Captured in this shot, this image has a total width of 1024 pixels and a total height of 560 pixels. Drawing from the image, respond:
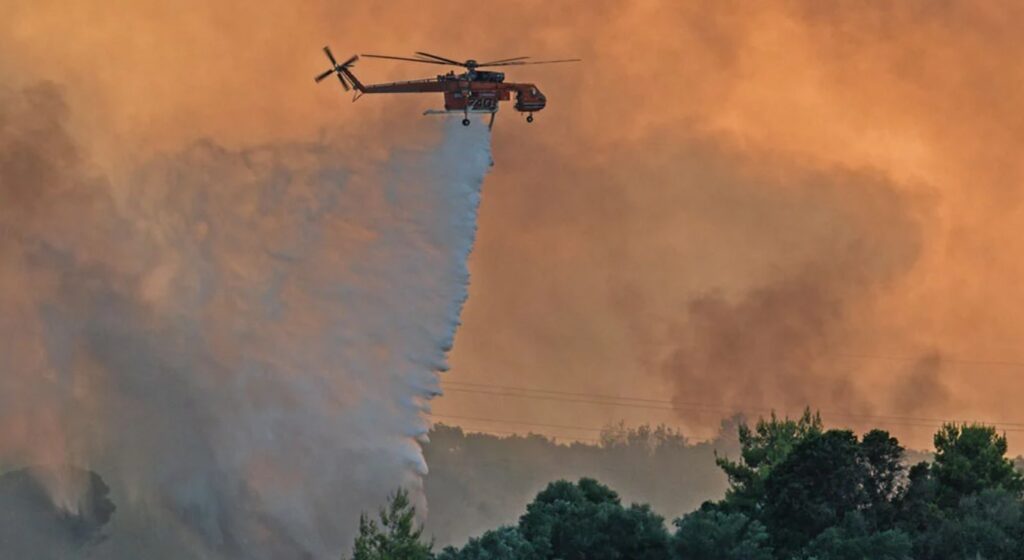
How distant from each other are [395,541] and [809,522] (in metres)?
24.7

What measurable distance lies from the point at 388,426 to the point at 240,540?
Result: 1894 centimetres

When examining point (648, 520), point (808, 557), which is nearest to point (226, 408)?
point (648, 520)

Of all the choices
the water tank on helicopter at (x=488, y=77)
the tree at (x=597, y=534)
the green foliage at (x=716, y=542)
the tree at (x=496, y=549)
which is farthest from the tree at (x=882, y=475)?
the water tank on helicopter at (x=488, y=77)

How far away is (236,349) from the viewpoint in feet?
402

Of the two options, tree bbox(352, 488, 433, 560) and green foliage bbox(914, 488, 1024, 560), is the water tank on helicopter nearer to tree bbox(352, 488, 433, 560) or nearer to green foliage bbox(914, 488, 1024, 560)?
tree bbox(352, 488, 433, 560)

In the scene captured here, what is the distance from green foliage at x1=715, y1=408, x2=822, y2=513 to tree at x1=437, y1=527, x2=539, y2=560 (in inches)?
940

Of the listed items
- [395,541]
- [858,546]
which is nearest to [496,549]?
[395,541]

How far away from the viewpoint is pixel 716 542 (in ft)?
346

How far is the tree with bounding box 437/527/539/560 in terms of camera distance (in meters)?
102

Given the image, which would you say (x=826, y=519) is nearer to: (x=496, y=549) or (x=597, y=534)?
(x=597, y=534)

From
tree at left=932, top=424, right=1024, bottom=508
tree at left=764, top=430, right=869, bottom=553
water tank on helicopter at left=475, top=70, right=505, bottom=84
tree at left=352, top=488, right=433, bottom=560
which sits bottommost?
tree at left=352, top=488, right=433, bottom=560

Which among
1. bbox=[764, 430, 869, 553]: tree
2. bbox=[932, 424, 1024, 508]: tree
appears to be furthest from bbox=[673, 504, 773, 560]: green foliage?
bbox=[932, 424, 1024, 508]: tree

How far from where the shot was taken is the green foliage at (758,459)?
430ft

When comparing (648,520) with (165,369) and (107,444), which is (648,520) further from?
(107,444)
